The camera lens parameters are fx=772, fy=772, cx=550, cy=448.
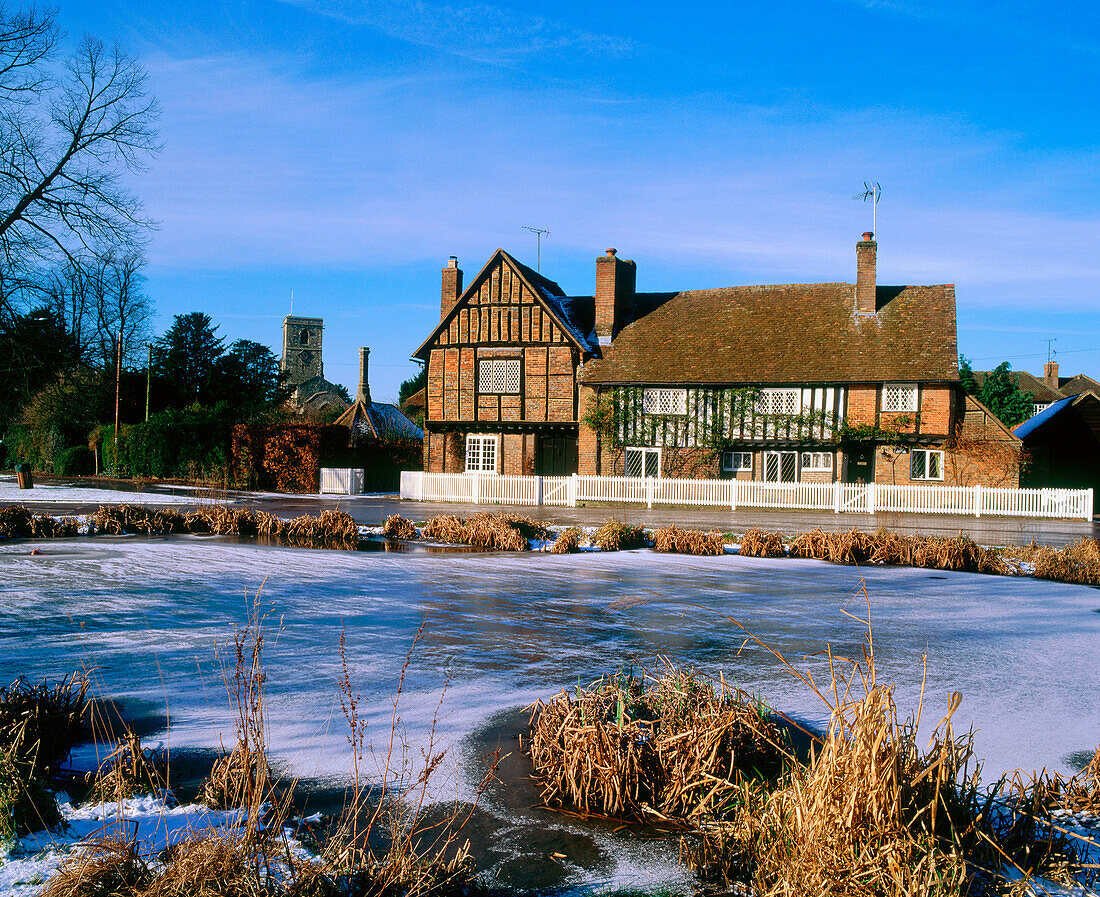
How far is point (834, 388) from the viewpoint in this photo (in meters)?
25.9

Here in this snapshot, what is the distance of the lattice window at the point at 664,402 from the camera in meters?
27.5

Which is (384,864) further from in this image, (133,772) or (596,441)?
(596,441)

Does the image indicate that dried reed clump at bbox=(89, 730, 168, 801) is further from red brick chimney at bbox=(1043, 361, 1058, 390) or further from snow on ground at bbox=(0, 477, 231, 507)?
red brick chimney at bbox=(1043, 361, 1058, 390)

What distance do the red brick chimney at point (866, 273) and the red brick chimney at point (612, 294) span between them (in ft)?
27.0

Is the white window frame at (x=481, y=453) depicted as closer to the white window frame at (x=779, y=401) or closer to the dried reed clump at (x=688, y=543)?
the white window frame at (x=779, y=401)

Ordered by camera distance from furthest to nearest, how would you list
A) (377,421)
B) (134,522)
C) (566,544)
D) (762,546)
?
(377,421) < (134,522) < (566,544) < (762,546)

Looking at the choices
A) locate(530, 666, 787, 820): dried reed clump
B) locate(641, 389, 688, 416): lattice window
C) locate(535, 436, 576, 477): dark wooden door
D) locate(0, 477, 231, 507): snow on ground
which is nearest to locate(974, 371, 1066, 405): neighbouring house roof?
locate(641, 389, 688, 416): lattice window

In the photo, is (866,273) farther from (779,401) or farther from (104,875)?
(104,875)

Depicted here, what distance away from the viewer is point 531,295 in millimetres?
28812

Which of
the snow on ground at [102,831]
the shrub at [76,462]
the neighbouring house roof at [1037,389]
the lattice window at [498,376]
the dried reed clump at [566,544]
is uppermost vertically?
the neighbouring house roof at [1037,389]

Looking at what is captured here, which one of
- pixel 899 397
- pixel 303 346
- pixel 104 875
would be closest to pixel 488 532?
pixel 104 875

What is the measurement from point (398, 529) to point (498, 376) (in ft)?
47.9

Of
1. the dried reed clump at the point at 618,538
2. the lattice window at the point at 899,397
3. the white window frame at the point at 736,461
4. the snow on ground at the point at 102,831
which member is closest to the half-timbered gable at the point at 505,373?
the white window frame at the point at 736,461

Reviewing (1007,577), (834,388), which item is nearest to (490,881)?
(1007,577)
